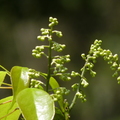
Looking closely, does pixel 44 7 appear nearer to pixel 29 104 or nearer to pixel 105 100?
pixel 105 100

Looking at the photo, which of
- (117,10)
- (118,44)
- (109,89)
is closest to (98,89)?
(109,89)

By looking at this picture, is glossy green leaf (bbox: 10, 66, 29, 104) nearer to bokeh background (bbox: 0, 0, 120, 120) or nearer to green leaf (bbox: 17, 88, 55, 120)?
green leaf (bbox: 17, 88, 55, 120)

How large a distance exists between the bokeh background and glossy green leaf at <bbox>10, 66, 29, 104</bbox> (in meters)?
2.40

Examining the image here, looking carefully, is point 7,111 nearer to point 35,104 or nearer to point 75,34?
point 35,104

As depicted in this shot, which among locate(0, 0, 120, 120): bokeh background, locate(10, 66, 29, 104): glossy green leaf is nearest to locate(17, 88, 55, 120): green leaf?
locate(10, 66, 29, 104): glossy green leaf

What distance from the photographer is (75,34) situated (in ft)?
11.0

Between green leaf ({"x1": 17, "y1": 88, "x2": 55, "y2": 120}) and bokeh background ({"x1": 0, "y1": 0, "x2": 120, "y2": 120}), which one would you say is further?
bokeh background ({"x1": 0, "y1": 0, "x2": 120, "y2": 120})

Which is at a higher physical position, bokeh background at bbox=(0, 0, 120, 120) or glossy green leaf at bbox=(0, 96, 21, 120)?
bokeh background at bbox=(0, 0, 120, 120)

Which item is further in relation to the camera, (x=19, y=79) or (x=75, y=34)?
(x=75, y=34)

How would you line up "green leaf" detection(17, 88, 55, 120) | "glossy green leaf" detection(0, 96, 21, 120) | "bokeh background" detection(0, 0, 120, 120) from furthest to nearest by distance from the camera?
"bokeh background" detection(0, 0, 120, 120), "glossy green leaf" detection(0, 96, 21, 120), "green leaf" detection(17, 88, 55, 120)

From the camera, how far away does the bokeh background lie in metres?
3.03

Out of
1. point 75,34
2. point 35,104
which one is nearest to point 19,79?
point 35,104

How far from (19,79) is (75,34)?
2772mm

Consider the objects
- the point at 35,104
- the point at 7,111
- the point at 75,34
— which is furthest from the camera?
the point at 75,34
